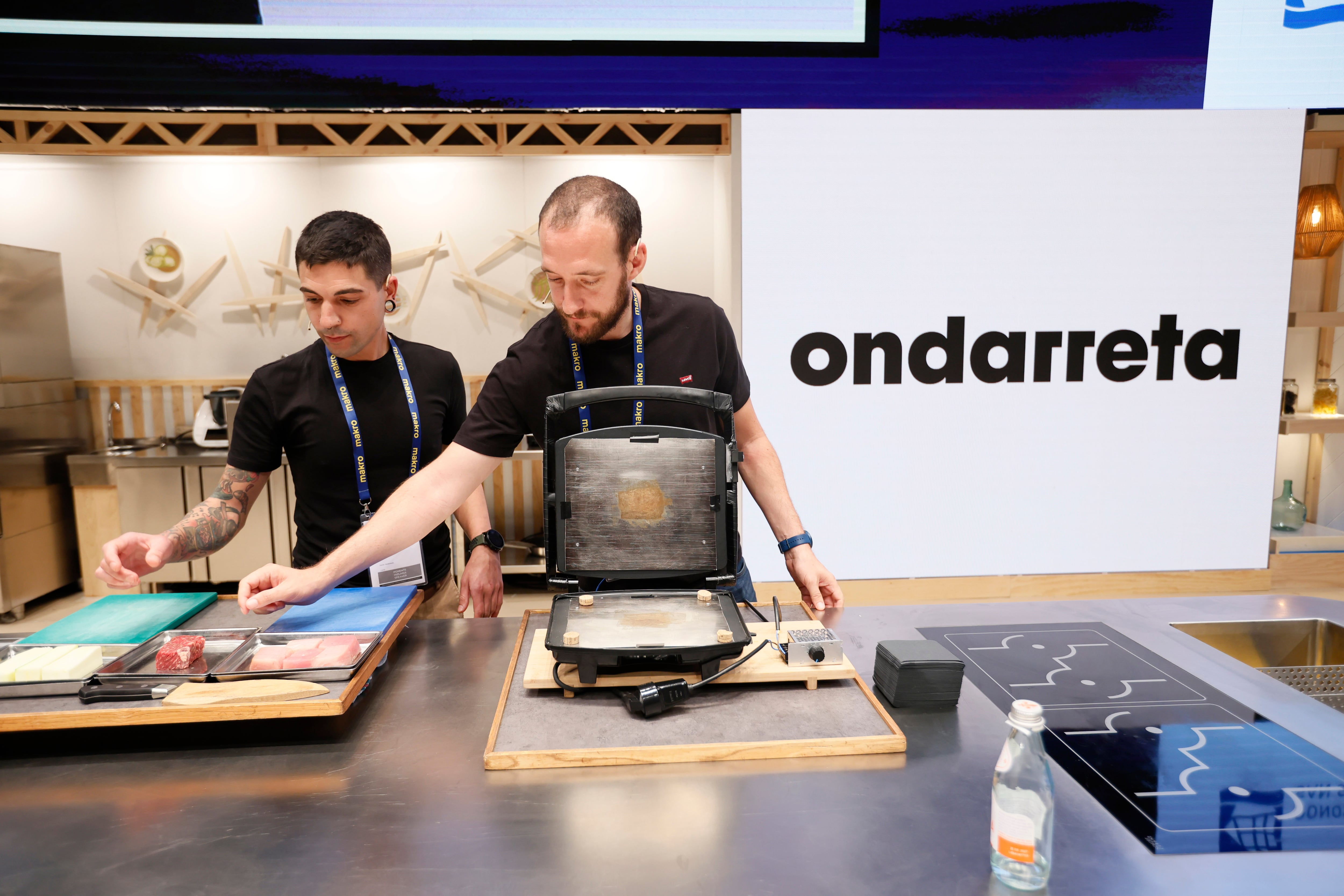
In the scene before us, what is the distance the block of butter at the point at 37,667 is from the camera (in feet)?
3.72

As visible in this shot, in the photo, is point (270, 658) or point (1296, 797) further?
point (270, 658)

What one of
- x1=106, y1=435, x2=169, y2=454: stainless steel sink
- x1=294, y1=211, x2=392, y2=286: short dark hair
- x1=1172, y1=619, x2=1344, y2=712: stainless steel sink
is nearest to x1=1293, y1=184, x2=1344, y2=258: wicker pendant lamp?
x1=1172, y1=619, x2=1344, y2=712: stainless steel sink

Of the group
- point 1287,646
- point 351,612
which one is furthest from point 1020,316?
point 351,612

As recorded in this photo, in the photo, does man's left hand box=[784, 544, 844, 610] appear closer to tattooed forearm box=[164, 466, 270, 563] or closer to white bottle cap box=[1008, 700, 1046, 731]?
white bottle cap box=[1008, 700, 1046, 731]

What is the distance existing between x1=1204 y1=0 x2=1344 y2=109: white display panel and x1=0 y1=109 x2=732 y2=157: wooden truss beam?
213 centimetres

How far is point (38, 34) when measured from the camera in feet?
7.21

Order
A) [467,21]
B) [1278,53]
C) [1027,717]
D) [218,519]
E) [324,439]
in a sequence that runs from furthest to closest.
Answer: [1278,53] → [467,21] → [324,439] → [218,519] → [1027,717]

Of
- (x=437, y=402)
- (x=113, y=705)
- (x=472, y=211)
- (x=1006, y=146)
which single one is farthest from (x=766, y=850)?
(x=472, y=211)

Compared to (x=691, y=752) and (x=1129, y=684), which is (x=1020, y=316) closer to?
(x=1129, y=684)

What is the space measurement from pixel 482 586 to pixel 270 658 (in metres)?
0.65

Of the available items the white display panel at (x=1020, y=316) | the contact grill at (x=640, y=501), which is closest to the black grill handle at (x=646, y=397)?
the contact grill at (x=640, y=501)

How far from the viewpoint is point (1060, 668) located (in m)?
1.37

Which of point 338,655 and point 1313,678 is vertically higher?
point 338,655

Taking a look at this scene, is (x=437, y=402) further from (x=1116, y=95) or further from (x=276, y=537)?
(x=276, y=537)
